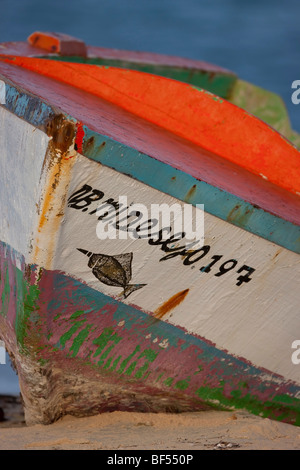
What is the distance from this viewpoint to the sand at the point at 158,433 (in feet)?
6.85

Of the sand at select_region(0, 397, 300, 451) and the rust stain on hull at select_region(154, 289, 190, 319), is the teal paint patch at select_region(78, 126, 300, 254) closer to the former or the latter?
the rust stain on hull at select_region(154, 289, 190, 319)

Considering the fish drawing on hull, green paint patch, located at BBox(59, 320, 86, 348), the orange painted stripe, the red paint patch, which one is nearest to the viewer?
the red paint patch

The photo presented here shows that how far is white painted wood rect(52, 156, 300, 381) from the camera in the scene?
1956 mm

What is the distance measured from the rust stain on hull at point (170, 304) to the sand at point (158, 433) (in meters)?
0.41

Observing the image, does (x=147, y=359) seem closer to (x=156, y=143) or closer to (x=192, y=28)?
(x=156, y=143)

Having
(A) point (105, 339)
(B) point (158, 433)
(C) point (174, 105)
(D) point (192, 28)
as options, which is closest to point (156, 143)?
(C) point (174, 105)

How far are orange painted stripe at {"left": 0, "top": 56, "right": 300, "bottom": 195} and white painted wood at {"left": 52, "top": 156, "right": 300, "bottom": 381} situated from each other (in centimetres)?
59

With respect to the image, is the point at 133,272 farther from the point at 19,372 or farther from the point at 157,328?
the point at 19,372

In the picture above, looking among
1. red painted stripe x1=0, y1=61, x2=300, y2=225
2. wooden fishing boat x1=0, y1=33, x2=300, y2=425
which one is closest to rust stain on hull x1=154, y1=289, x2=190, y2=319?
wooden fishing boat x1=0, y1=33, x2=300, y2=425

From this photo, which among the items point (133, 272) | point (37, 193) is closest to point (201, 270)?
point (133, 272)

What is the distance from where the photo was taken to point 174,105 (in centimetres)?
273

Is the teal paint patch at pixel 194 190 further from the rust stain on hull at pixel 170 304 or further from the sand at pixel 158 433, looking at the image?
the sand at pixel 158 433

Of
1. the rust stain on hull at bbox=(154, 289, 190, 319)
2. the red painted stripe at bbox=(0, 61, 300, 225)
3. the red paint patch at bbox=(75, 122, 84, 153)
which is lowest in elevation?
the rust stain on hull at bbox=(154, 289, 190, 319)

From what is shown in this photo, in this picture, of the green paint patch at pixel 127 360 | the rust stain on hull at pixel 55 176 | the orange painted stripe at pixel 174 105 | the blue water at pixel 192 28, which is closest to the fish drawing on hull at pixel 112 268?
the rust stain on hull at pixel 55 176
